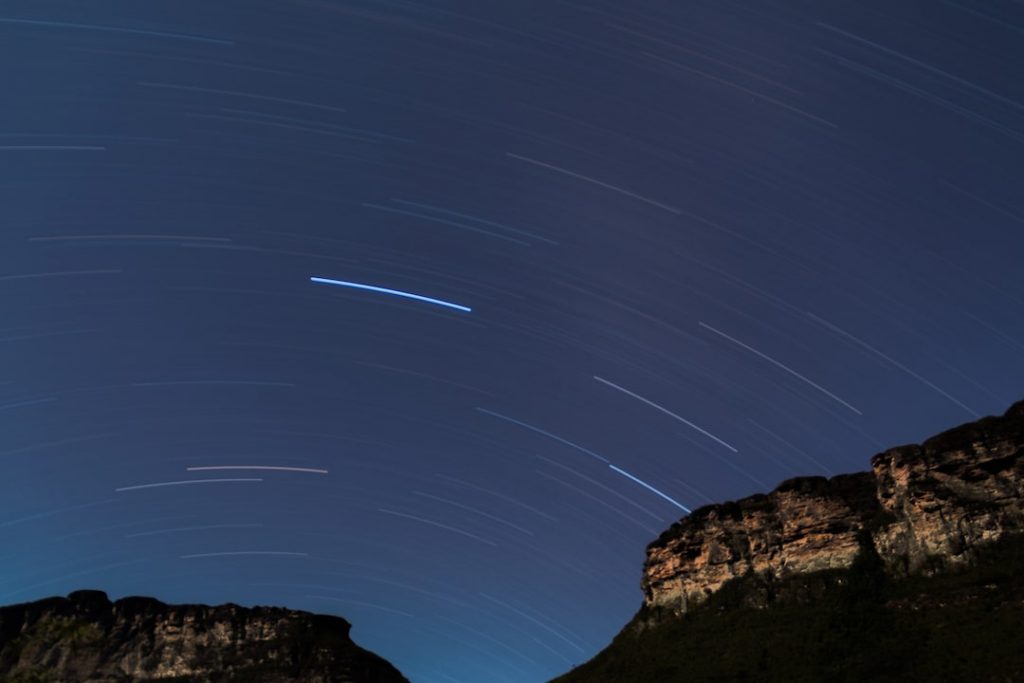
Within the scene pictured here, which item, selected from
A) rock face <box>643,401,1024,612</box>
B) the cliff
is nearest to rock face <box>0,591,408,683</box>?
the cliff

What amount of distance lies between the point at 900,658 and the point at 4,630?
18520 cm

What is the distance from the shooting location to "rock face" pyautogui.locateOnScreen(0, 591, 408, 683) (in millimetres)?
148000

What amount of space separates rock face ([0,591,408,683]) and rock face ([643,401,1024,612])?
211 ft

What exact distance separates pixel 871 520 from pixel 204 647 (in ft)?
427

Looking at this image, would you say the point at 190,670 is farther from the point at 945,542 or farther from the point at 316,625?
the point at 945,542

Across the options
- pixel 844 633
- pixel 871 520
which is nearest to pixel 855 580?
pixel 871 520

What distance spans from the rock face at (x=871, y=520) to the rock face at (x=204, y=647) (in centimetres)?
6433

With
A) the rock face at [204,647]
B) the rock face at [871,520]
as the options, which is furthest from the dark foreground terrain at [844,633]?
the rock face at [204,647]

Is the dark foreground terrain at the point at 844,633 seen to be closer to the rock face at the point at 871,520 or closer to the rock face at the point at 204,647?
the rock face at the point at 871,520

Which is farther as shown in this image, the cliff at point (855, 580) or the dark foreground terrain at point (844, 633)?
the cliff at point (855, 580)

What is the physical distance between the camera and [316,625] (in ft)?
532

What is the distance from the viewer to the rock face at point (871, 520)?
97.7 meters

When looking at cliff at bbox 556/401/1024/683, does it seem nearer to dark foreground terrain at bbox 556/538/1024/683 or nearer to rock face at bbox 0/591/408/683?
dark foreground terrain at bbox 556/538/1024/683

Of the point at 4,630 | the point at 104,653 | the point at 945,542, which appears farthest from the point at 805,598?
the point at 4,630
